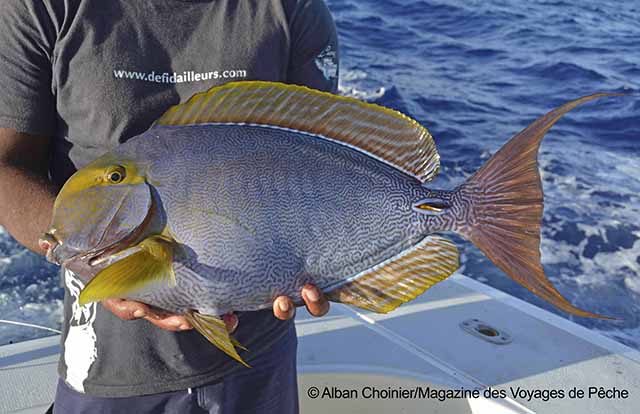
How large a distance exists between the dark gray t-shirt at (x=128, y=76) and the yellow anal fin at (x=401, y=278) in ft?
1.44

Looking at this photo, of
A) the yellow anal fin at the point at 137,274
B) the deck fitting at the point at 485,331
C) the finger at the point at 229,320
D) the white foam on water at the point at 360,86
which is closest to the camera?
the yellow anal fin at the point at 137,274

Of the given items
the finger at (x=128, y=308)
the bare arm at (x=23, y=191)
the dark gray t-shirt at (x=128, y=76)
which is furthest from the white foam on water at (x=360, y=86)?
the finger at (x=128, y=308)

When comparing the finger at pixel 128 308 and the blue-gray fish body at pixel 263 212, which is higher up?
the blue-gray fish body at pixel 263 212

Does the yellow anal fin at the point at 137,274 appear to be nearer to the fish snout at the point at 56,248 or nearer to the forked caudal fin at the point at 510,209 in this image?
the fish snout at the point at 56,248

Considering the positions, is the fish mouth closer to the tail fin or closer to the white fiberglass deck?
the tail fin

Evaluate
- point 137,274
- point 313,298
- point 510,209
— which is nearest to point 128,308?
point 137,274

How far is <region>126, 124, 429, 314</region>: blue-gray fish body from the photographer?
1.31 meters

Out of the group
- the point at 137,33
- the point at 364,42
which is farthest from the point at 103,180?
the point at 364,42

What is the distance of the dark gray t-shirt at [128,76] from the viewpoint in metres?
1.51

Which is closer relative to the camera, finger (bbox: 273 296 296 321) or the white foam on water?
finger (bbox: 273 296 296 321)

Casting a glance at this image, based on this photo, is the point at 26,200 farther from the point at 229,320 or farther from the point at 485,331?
the point at 485,331

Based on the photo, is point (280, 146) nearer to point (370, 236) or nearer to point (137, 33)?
point (370, 236)

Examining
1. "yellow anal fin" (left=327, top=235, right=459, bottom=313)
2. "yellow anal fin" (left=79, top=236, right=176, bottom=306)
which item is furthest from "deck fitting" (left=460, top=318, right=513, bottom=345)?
"yellow anal fin" (left=79, top=236, right=176, bottom=306)

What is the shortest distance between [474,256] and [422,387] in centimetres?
334
